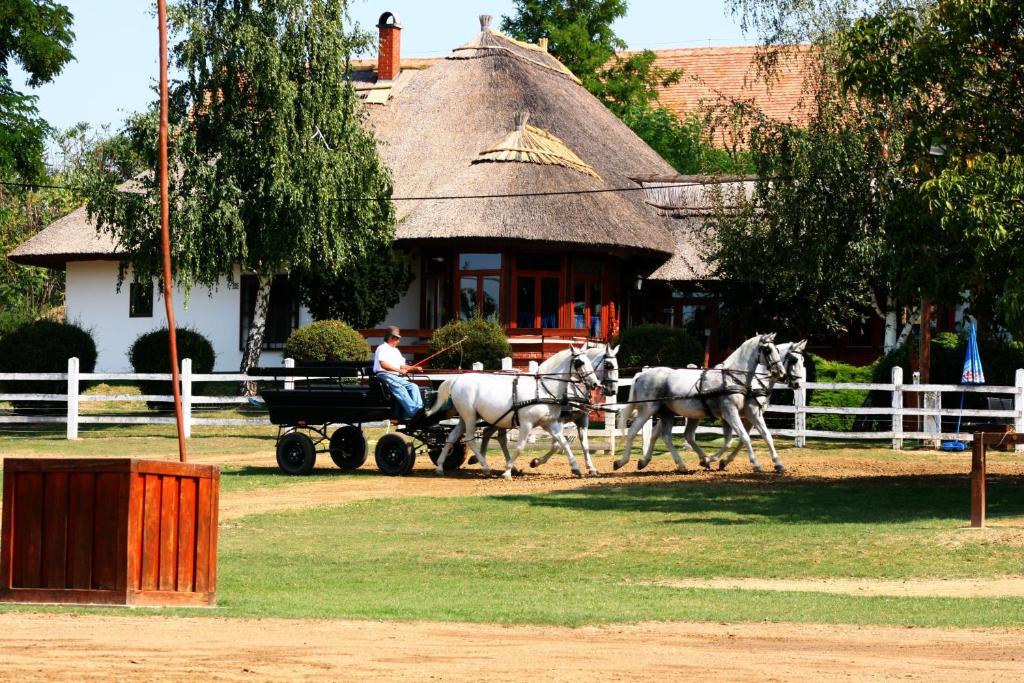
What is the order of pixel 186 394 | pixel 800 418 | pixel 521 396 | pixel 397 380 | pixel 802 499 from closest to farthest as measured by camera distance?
1. pixel 802 499
2. pixel 397 380
3. pixel 521 396
4. pixel 800 418
5. pixel 186 394

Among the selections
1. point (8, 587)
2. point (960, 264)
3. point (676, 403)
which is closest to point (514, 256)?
point (676, 403)

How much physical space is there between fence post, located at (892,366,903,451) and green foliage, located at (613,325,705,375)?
26.9 feet

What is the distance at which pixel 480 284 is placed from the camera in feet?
135

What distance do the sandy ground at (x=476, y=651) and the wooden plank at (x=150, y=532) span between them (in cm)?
61

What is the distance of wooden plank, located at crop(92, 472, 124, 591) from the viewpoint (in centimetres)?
1178

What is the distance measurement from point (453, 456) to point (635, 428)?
2.86m

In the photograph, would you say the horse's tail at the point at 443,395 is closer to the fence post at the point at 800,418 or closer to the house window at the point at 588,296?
the fence post at the point at 800,418

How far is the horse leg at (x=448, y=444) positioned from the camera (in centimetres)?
2362

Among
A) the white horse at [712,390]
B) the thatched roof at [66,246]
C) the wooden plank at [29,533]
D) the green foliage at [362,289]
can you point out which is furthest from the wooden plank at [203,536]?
the thatched roof at [66,246]

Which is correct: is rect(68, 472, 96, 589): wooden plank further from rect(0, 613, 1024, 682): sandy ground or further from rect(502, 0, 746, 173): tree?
rect(502, 0, 746, 173): tree

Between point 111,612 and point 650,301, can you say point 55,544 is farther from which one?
point 650,301

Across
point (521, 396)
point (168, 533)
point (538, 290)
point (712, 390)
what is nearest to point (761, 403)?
point (712, 390)

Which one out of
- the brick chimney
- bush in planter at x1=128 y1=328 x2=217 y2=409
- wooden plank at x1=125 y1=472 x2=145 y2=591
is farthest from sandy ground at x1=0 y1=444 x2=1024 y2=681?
the brick chimney

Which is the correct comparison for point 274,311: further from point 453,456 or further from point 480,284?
point 453,456
